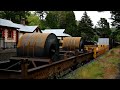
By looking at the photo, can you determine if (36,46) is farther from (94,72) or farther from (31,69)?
(94,72)

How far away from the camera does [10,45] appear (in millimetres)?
31953

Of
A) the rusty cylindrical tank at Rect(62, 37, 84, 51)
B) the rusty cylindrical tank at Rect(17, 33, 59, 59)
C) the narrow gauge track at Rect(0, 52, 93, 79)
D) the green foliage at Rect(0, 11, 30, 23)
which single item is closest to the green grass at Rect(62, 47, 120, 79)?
the narrow gauge track at Rect(0, 52, 93, 79)

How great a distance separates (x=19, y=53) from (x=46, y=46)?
59.2 inches

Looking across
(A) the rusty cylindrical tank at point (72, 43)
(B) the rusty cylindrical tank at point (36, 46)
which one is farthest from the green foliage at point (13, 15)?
(B) the rusty cylindrical tank at point (36, 46)

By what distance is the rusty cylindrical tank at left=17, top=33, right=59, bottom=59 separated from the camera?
10.8 m

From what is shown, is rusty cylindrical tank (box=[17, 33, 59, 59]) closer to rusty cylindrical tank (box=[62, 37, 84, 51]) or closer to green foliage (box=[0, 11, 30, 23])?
rusty cylindrical tank (box=[62, 37, 84, 51])

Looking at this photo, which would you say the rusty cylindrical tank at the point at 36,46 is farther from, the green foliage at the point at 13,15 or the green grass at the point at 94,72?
the green foliage at the point at 13,15

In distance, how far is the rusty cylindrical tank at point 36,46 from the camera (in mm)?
10836

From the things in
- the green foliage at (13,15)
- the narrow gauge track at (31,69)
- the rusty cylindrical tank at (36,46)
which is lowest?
the narrow gauge track at (31,69)

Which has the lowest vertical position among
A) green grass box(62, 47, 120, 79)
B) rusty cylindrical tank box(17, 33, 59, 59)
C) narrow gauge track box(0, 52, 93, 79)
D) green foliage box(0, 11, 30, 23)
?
green grass box(62, 47, 120, 79)

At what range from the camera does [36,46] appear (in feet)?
35.7
